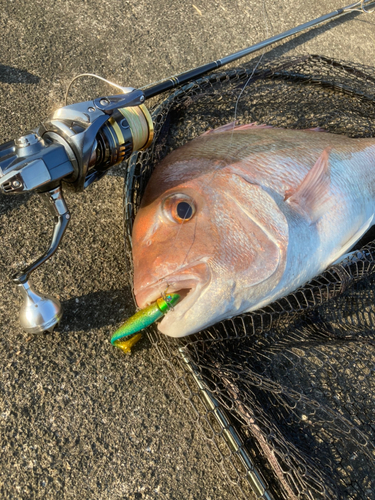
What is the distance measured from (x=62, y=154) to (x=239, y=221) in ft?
2.41

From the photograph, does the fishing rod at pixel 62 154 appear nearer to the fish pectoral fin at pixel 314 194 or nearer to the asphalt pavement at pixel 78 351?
the asphalt pavement at pixel 78 351

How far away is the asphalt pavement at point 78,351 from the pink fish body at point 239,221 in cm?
33

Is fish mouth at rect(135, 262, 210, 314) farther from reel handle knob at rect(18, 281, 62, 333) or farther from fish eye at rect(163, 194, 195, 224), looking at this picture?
reel handle knob at rect(18, 281, 62, 333)

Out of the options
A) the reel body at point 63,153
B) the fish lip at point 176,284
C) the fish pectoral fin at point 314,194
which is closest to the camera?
the reel body at point 63,153

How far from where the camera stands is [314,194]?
176 centimetres

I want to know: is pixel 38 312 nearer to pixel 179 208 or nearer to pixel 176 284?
pixel 176 284

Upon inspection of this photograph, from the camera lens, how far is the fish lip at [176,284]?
1.35 meters

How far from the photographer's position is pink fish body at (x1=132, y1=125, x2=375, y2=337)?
1.40m

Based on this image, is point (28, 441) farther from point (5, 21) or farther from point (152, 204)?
point (5, 21)

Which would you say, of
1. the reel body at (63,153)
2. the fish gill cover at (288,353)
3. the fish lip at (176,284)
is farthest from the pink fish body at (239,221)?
the reel body at (63,153)

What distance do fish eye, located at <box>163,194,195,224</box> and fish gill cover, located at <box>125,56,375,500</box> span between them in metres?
0.23

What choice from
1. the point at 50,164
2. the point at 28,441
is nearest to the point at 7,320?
the point at 28,441

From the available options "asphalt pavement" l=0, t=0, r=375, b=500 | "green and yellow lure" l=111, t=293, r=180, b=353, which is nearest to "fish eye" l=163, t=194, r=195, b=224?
"green and yellow lure" l=111, t=293, r=180, b=353

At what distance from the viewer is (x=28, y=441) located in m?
1.36
